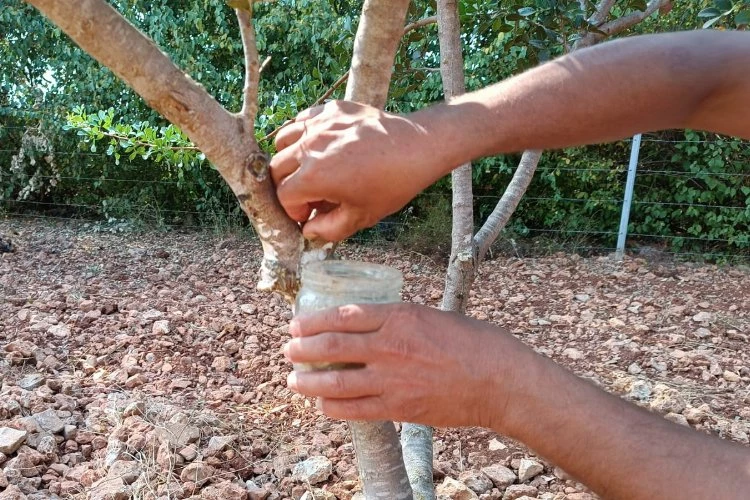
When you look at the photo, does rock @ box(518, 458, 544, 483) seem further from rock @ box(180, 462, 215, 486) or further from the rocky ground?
rock @ box(180, 462, 215, 486)

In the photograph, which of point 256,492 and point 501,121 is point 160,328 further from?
point 501,121

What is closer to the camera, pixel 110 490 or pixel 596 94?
pixel 596 94

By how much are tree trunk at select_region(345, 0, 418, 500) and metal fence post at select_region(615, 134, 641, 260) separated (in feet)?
14.5

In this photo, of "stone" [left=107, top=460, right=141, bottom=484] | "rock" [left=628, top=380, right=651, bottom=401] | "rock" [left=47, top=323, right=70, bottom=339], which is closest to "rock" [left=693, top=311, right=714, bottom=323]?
"rock" [left=628, top=380, right=651, bottom=401]

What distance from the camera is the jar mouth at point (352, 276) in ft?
2.60

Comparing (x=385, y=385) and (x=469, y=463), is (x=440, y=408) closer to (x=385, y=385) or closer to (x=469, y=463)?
(x=385, y=385)

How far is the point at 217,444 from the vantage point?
1.94 m

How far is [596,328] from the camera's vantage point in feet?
11.0

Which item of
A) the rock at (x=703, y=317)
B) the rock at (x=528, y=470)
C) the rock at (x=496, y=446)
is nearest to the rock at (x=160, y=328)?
the rock at (x=496, y=446)

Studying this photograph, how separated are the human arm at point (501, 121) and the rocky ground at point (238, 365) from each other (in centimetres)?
62

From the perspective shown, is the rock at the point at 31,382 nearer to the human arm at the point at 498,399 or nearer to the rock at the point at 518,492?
the rock at the point at 518,492

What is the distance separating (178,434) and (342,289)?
4.66ft

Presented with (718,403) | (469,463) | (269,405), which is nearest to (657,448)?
(469,463)

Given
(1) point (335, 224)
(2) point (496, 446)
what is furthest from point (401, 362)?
(2) point (496, 446)
